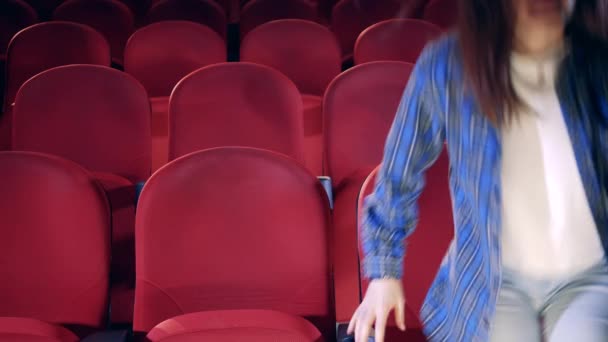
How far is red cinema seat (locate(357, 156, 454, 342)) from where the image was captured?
3.62 feet

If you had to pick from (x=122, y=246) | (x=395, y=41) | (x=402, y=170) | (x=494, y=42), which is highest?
(x=494, y=42)

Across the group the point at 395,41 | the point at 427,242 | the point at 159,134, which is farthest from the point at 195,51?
the point at 427,242

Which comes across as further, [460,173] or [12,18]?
[12,18]

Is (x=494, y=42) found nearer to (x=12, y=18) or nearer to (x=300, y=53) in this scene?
(x=300, y=53)

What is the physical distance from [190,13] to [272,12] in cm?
32

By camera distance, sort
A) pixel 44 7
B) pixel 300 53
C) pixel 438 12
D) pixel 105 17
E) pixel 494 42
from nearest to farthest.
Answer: pixel 494 42, pixel 300 53, pixel 438 12, pixel 105 17, pixel 44 7

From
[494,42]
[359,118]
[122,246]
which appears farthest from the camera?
[359,118]

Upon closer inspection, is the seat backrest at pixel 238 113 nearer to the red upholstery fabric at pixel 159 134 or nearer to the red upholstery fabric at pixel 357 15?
the red upholstery fabric at pixel 159 134

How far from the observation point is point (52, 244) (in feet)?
3.77

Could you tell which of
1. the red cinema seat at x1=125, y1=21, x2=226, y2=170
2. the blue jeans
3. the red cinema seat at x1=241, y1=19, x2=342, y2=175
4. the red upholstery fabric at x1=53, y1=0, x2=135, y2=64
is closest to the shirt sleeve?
the blue jeans

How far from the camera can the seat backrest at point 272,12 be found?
277 centimetres

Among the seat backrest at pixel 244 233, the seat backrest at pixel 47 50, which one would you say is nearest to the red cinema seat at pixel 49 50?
the seat backrest at pixel 47 50

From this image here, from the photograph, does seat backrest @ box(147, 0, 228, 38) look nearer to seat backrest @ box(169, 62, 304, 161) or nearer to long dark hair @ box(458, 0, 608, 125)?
seat backrest @ box(169, 62, 304, 161)

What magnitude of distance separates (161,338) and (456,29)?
551 millimetres
